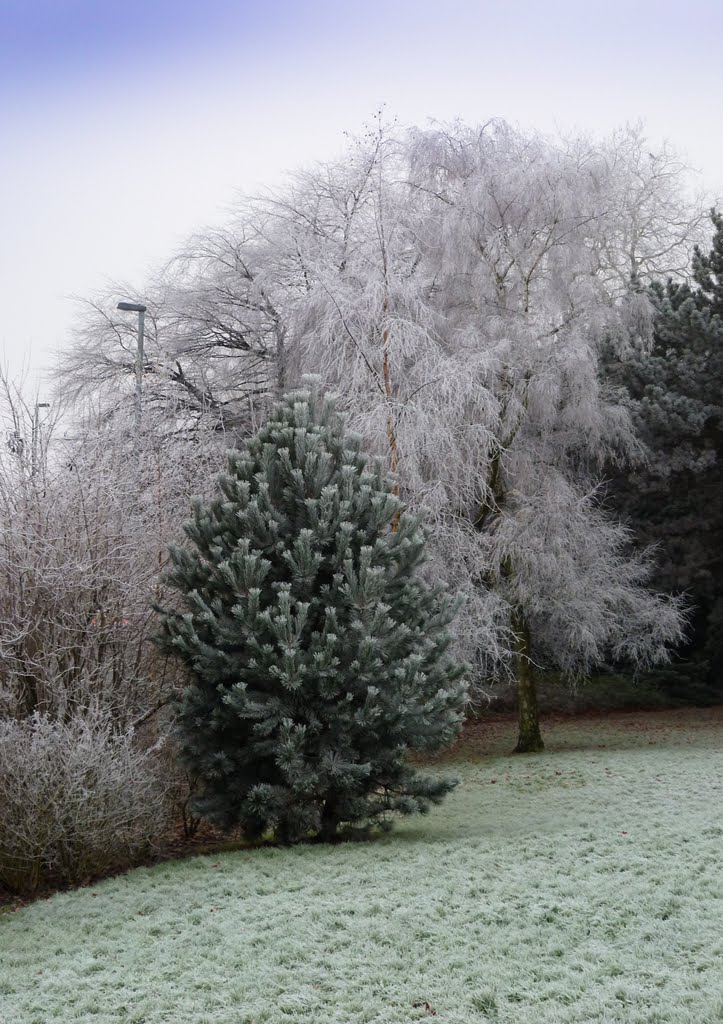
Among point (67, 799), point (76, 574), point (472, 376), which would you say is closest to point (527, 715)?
point (472, 376)

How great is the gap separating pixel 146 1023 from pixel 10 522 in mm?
4823

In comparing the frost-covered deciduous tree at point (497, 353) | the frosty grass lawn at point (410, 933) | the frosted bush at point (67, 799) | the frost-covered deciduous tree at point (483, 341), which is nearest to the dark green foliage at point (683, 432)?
the frost-covered deciduous tree at point (483, 341)

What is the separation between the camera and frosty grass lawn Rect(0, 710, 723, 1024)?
16.8 feet

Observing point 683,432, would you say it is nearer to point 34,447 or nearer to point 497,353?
point 497,353

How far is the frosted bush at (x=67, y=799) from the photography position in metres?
8.00

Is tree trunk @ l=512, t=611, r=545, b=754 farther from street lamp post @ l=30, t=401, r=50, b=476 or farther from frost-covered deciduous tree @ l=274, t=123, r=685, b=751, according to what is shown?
street lamp post @ l=30, t=401, r=50, b=476

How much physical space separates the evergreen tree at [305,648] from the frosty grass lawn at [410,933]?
544 mm

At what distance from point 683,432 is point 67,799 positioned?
503 inches

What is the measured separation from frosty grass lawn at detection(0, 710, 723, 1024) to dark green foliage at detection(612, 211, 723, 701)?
907 cm

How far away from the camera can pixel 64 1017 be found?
5.32 m

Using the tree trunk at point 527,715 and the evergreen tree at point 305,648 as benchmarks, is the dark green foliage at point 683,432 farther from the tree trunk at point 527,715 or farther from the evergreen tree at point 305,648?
the evergreen tree at point 305,648

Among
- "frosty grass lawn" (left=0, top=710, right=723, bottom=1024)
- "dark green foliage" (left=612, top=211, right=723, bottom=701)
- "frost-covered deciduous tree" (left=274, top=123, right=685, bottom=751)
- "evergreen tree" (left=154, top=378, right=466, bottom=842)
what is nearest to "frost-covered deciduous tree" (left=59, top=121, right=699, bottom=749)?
"frost-covered deciduous tree" (left=274, top=123, right=685, bottom=751)

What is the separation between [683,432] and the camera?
17.5 meters

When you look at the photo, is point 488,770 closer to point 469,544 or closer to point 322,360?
point 469,544
